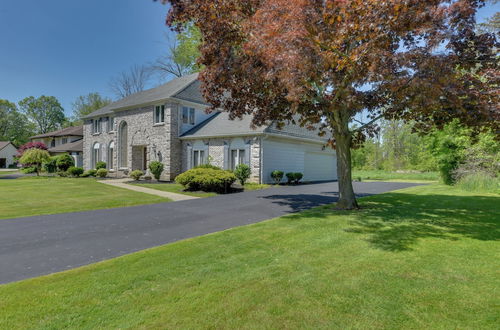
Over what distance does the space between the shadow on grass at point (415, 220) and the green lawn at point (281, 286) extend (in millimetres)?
88

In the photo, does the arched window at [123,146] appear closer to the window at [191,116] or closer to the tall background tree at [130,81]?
the window at [191,116]

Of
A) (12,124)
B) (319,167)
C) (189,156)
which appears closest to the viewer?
(189,156)

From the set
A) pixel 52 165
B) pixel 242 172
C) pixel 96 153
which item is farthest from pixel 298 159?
pixel 52 165

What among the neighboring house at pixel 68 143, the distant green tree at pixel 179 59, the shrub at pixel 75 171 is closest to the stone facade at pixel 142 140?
the shrub at pixel 75 171

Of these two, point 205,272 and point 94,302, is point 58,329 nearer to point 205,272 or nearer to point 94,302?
point 94,302

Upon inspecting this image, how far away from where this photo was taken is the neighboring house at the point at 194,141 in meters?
17.0

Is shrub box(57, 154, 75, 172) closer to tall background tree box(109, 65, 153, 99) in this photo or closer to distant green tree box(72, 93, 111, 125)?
tall background tree box(109, 65, 153, 99)

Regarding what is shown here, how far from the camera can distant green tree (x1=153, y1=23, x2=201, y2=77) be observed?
30.0 m

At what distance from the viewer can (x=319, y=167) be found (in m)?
22.0

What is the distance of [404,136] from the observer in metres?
39.4

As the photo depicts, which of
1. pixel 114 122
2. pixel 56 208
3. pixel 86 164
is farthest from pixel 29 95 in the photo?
pixel 56 208

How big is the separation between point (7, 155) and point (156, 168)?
1991 inches

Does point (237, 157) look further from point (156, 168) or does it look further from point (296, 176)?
point (156, 168)

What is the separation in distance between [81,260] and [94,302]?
1804 millimetres
